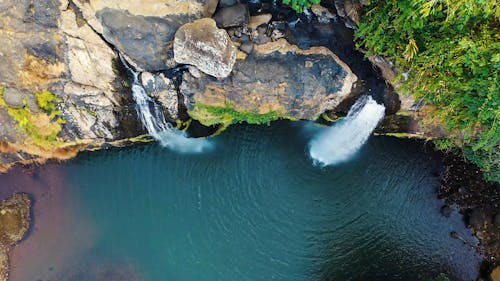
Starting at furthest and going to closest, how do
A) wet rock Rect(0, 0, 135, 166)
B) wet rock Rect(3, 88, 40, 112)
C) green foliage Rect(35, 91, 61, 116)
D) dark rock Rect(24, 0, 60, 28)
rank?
green foliage Rect(35, 91, 61, 116)
wet rock Rect(3, 88, 40, 112)
wet rock Rect(0, 0, 135, 166)
dark rock Rect(24, 0, 60, 28)

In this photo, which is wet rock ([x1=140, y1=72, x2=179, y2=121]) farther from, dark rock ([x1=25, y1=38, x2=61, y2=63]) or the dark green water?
dark rock ([x1=25, y1=38, x2=61, y2=63])

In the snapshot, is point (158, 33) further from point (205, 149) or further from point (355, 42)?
point (355, 42)

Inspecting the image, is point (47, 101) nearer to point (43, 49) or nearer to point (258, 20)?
point (43, 49)

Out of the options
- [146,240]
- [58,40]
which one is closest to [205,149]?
[146,240]

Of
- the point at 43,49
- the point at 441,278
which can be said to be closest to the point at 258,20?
the point at 43,49

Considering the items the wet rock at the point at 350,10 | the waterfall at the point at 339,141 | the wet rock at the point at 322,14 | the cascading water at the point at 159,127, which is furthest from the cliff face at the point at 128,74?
the waterfall at the point at 339,141

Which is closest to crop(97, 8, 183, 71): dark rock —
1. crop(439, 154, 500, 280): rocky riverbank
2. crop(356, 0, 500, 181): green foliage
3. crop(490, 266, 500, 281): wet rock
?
crop(356, 0, 500, 181): green foliage
